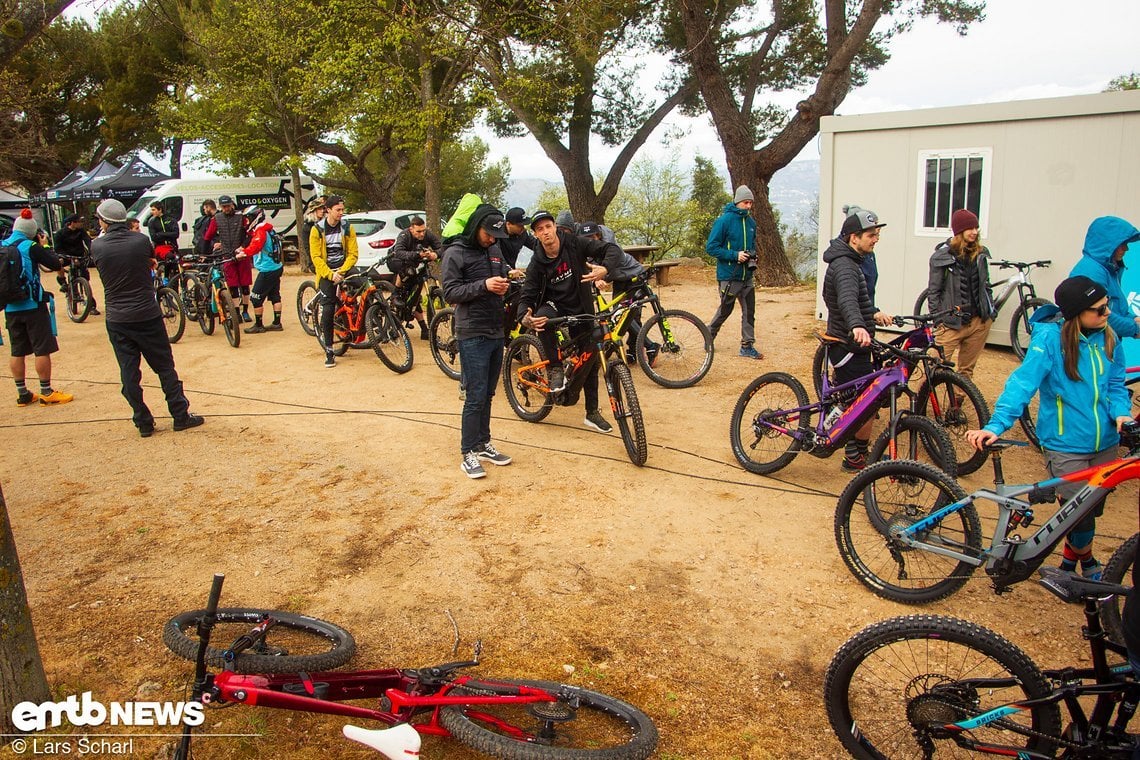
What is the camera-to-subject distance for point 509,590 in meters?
4.37

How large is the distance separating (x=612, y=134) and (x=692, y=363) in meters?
16.9

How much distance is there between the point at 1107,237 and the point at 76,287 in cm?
1438

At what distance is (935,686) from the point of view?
2809 mm

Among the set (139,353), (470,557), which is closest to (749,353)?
(470,557)

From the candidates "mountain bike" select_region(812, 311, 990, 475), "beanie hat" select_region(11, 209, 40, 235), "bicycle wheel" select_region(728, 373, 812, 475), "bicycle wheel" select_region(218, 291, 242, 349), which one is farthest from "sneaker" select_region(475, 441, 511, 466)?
"bicycle wheel" select_region(218, 291, 242, 349)

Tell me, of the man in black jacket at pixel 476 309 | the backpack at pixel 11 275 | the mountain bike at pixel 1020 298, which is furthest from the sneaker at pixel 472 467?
the mountain bike at pixel 1020 298

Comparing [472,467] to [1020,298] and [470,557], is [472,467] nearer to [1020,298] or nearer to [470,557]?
[470,557]

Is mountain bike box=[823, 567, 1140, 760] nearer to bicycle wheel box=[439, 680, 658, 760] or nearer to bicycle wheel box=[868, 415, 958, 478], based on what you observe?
bicycle wheel box=[439, 680, 658, 760]

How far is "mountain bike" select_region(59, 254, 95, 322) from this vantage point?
13.8 meters

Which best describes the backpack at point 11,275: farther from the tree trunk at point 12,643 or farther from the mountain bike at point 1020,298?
the mountain bike at point 1020,298

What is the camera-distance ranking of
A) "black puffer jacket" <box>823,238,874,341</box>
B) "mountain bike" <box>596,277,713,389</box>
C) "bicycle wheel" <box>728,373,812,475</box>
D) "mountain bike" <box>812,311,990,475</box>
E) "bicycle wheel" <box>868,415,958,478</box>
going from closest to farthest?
"bicycle wheel" <box>868,415,958,478</box>
"mountain bike" <box>812,311,990,475</box>
"black puffer jacket" <box>823,238,874,341</box>
"bicycle wheel" <box>728,373,812,475</box>
"mountain bike" <box>596,277,713,389</box>

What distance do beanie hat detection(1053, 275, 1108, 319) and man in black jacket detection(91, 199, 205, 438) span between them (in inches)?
254

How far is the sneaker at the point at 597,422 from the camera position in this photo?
23.1 ft

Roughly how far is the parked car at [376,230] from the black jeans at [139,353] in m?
10.0
